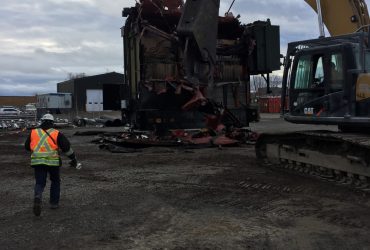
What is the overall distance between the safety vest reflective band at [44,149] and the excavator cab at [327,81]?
15.5 ft

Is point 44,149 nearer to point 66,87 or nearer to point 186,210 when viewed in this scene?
point 186,210

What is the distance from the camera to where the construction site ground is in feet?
20.2

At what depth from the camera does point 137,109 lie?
1633 centimetres

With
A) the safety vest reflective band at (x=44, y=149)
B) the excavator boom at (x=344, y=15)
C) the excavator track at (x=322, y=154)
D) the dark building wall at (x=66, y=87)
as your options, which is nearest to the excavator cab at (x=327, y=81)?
the excavator track at (x=322, y=154)

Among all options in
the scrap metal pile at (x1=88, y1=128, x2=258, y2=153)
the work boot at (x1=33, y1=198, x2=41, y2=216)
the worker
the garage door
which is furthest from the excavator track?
the garage door

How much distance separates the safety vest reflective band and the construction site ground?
744mm

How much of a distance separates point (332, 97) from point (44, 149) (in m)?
5.01

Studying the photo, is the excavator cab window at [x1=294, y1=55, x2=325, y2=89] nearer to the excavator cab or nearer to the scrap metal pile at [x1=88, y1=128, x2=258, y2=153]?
the excavator cab

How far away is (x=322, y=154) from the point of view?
32.2 ft

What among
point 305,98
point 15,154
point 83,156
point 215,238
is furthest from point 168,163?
point 215,238

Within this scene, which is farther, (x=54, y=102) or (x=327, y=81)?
(x=54, y=102)

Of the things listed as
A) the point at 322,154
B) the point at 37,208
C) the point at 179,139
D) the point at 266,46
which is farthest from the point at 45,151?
the point at 266,46

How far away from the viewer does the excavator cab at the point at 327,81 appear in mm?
9055

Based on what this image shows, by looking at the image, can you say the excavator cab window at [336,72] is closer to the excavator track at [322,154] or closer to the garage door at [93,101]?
the excavator track at [322,154]
